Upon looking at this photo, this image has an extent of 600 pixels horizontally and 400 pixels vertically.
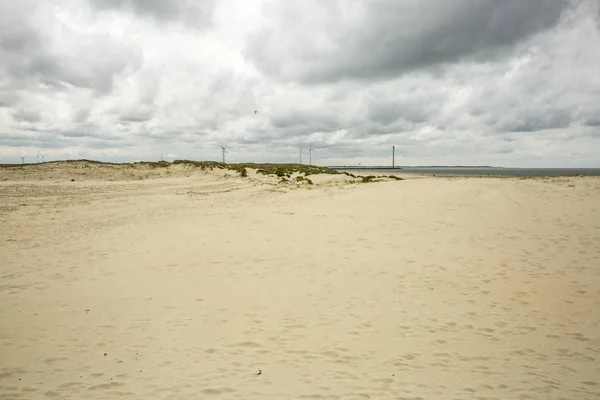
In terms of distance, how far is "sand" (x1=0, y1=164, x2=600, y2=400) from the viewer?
5297mm

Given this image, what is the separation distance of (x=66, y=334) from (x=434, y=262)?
1002 centimetres

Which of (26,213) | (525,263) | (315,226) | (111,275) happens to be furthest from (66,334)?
(26,213)

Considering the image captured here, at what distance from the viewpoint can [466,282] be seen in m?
9.50

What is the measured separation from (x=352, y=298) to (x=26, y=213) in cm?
2148

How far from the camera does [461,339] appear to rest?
21.7ft

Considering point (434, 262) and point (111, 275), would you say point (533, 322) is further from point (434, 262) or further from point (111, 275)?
point (111, 275)

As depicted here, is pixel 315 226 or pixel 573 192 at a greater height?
pixel 573 192

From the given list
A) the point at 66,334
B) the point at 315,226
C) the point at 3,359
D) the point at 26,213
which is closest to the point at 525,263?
the point at 315,226

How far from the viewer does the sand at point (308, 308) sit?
17.4 ft

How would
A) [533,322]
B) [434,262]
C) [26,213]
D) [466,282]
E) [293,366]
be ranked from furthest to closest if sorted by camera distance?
1. [26,213]
2. [434,262]
3. [466,282]
4. [533,322]
5. [293,366]

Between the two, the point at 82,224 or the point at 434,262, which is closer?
the point at 434,262

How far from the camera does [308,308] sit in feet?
26.2

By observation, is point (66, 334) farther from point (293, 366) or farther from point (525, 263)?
point (525, 263)

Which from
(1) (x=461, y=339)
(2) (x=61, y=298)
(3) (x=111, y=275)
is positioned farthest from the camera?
(3) (x=111, y=275)
